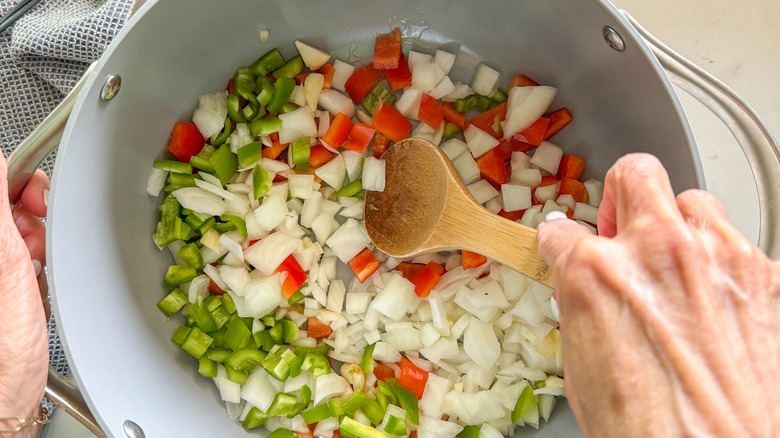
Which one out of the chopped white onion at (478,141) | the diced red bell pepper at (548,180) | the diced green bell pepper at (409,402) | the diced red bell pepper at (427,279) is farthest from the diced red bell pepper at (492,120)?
the diced green bell pepper at (409,402)

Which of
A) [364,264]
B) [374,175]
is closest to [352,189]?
[374,175]

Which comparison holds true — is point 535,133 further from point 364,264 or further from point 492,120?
point 364,264

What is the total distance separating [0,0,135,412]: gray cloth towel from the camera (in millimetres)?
1366

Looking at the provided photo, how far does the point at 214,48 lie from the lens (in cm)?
135

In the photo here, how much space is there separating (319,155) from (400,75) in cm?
30

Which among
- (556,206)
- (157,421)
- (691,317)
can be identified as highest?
(691,317)

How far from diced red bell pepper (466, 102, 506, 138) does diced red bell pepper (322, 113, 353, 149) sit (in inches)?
13.0

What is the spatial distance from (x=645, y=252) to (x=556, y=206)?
0.71m

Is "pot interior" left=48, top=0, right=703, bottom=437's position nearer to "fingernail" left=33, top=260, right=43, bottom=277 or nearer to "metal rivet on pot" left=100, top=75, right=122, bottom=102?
"metal rivet on pot" left=100, top=75, right=122, bottom=102

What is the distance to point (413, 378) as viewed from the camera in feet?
4.62

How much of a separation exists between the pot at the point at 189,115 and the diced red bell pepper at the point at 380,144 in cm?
23

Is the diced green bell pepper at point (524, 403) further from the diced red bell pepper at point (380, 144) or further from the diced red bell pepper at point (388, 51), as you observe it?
the diced red bell pepper at point (388, 51)

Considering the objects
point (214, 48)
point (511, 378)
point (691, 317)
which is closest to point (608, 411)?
point (691, 317)

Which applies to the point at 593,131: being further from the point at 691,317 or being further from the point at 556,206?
the point at 691,317
